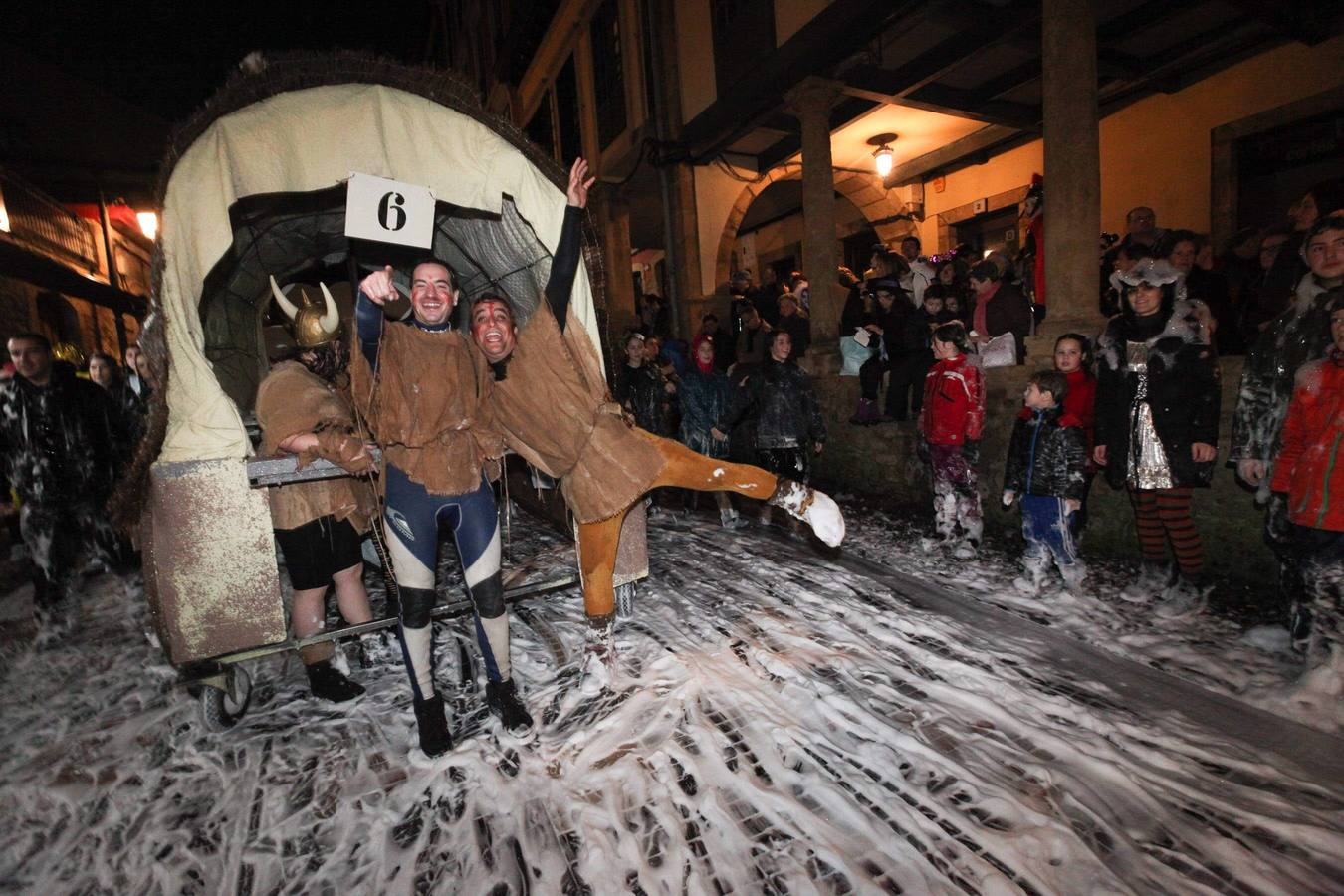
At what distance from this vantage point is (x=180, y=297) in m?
2.84

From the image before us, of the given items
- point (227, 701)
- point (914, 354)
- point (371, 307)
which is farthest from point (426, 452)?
point (914, 354)

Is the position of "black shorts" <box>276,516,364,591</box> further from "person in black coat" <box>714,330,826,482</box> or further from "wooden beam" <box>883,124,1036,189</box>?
"wooden beam" <box>883,124,1036,189</box>

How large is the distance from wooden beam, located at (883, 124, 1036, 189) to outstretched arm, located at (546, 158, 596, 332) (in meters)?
10.4

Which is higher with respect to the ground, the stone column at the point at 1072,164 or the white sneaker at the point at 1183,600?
the stone column at the point at 1072,164

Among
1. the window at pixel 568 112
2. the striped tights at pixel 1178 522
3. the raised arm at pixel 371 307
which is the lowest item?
the striped tights at pixel 1178 522

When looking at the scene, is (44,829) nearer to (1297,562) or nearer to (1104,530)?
(1297,562)

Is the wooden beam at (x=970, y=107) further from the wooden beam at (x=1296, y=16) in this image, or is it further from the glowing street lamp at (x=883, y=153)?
the wooden beam at (x=1296, y=16)

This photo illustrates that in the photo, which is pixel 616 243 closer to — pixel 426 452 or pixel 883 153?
pixel 883 153

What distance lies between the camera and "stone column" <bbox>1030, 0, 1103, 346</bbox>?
17.5ft

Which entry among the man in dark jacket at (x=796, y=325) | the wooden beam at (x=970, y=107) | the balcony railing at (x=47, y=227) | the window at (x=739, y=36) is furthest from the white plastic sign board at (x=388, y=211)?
the balcony railing at (x=47, y=227)

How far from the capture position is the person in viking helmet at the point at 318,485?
2.83 meters

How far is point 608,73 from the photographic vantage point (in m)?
14.3

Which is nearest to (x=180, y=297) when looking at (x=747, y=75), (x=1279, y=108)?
(x=747, y=75)

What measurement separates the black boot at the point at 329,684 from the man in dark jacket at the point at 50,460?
2894 millimetres
